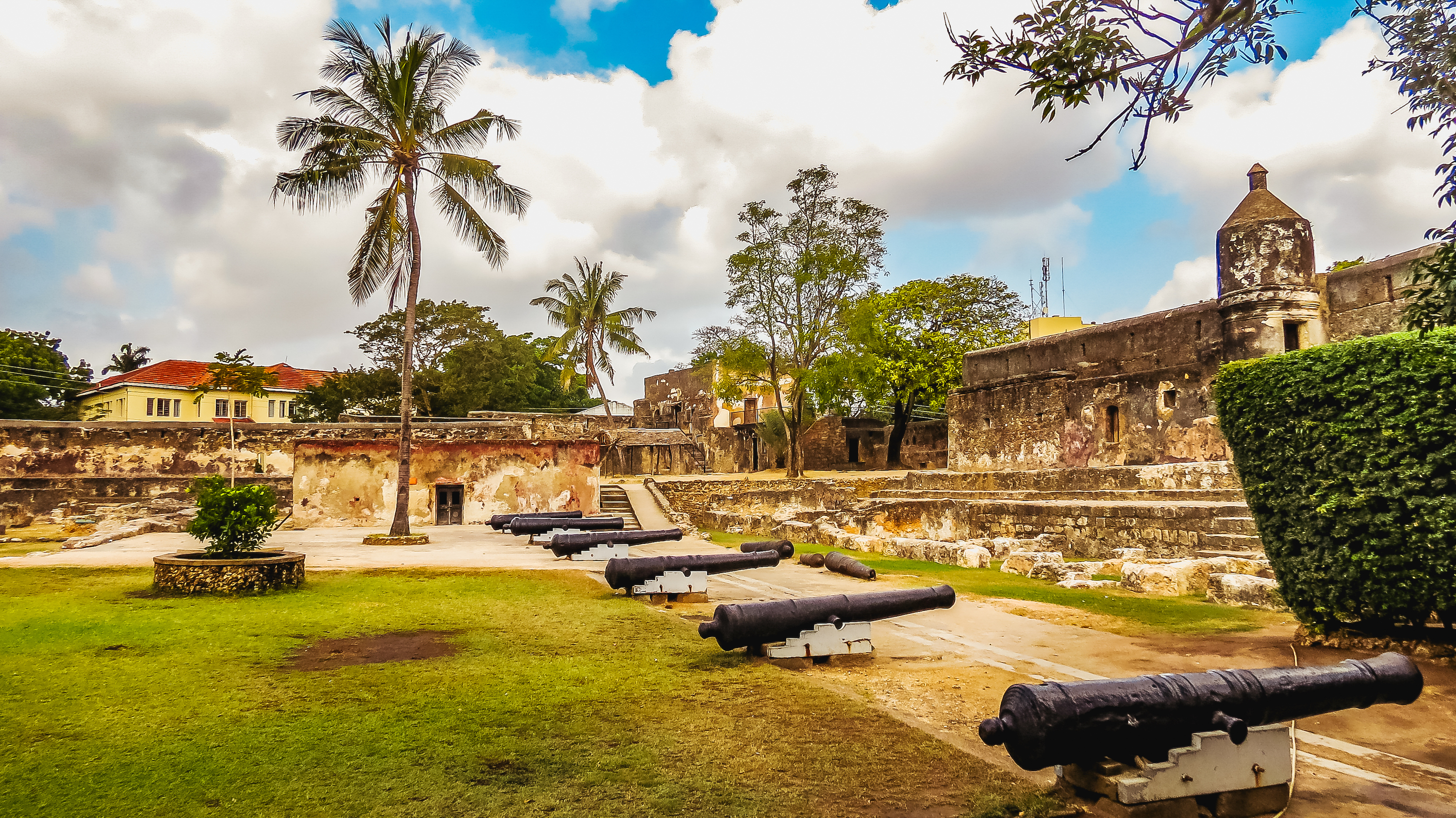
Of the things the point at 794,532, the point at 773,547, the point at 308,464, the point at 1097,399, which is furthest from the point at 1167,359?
the point at 308,464

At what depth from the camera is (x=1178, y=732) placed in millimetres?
2924

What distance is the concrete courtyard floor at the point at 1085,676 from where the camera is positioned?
11.0 ft

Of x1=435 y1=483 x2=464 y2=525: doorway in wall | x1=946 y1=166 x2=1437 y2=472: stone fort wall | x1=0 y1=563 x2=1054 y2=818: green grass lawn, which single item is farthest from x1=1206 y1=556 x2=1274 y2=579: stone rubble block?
x1=435 y1=483 x2=464 y2=525: doorway in wall

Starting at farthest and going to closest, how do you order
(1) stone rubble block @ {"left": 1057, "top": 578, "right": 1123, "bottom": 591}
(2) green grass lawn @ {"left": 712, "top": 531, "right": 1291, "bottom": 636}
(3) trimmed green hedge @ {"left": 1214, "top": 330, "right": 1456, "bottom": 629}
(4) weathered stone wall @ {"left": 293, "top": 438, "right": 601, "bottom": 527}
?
(4) weathered stone wall @ {"left": 293, "top": 438, "right": 601, "bottom": 527}, (1) stone rubble block @ {"left": 1057, "top": 578, "right": 1123, "bottom": 591}, (2) green grass lawn @ {"left": 712, "top": 531, "right": 1291, "bottom": 636}, (3) trimmed green hedge @ {"left": 1214, "top": 330, "right": 1456, "bottom": 629}

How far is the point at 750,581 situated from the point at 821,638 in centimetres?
491

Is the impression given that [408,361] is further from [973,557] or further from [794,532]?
[973,557]

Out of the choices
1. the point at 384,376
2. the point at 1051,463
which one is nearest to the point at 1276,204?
the point at 1051,463

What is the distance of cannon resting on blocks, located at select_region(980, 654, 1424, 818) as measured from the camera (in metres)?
2.82

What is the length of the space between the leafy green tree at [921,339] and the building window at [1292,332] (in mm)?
14129

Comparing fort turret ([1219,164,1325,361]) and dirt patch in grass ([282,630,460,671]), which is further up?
fort turret ([1219,164,1325,361])

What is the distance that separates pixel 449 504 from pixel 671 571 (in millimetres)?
13813

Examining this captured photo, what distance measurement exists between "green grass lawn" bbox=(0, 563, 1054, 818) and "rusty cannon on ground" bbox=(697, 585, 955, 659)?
0.26 m

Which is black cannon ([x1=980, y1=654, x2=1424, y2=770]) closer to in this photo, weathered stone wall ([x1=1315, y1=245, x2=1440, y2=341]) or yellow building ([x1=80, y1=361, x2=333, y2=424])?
weathered stone wall ([x1=1315, y1=245, x2=1440, y2=341])

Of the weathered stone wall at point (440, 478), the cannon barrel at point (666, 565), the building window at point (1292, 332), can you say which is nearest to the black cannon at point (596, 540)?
the cannon barrel at point (666, 565)
